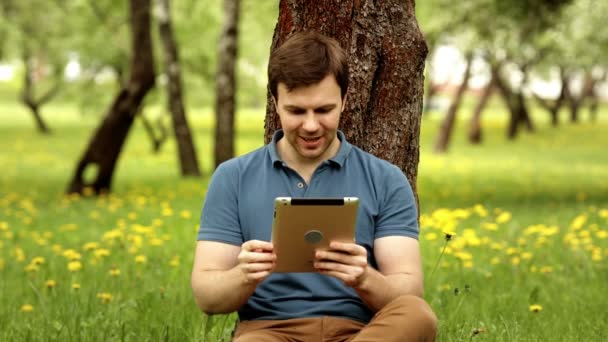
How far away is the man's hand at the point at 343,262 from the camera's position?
10.5ft

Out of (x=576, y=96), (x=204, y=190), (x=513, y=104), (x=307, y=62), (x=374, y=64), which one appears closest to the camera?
(x=307, y=62)

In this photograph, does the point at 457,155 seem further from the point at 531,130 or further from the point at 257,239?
the point at 257,239

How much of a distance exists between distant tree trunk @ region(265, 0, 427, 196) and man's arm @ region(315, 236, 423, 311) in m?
1.05

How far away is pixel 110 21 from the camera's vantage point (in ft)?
101

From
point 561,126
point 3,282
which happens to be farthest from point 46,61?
point 3,282

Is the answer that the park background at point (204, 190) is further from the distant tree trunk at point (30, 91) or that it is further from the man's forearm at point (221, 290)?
the man's forearm at point (221, 290)

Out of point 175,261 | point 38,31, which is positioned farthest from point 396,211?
point 38,31

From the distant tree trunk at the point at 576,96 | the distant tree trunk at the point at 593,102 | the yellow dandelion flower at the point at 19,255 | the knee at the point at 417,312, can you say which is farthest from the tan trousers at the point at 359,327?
the distant tree trunk at the point at 593,102

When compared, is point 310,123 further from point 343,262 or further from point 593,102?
point 593,102

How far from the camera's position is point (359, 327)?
11.6 feet

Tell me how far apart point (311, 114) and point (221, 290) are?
0.66 m

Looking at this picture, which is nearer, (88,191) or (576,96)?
(88,191)

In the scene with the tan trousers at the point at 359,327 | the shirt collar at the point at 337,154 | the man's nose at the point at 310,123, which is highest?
the man's nose at the point at 310,123

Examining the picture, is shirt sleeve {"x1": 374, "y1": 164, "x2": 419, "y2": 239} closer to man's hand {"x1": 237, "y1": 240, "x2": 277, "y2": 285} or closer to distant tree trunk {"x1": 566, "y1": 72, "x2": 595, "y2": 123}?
man's hand {"x1": 237, "y1": 240, "x2": 277, "y2": 285}
